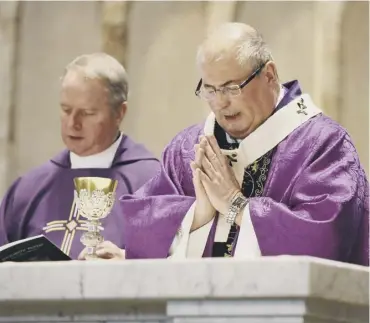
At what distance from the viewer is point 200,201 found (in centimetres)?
423

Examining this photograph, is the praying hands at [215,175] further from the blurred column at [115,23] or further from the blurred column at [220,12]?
the blurred column at [115,23]

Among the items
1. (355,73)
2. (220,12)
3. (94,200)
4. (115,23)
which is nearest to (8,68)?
(115,23)

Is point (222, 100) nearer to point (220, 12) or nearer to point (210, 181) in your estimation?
point (210, 181)

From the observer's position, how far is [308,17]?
6.40 metres

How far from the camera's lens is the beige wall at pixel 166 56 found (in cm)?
627

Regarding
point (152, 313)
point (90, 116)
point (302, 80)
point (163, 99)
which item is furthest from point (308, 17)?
point (152, 313)

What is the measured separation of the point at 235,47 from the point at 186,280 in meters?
1.26

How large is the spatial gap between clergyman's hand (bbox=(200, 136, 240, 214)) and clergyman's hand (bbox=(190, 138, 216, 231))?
0.05ft

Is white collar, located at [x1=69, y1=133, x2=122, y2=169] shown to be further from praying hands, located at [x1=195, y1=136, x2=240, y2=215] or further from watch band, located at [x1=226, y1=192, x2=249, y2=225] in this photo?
watch band, located at [x1=226, y1=192, x2=249, y2=225]

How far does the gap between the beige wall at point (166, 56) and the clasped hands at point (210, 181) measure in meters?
1.99

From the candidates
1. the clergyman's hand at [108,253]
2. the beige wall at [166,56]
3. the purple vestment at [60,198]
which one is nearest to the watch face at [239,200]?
the clergyman's hand at [108,253]

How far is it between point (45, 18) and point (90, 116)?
1453mm

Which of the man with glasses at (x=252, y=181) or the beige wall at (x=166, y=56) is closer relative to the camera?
the man with glasses at (x=252, y=181)

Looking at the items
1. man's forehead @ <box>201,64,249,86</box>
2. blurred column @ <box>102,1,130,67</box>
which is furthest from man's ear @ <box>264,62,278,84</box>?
blurred column @ <box>102,1,130,67</box>
